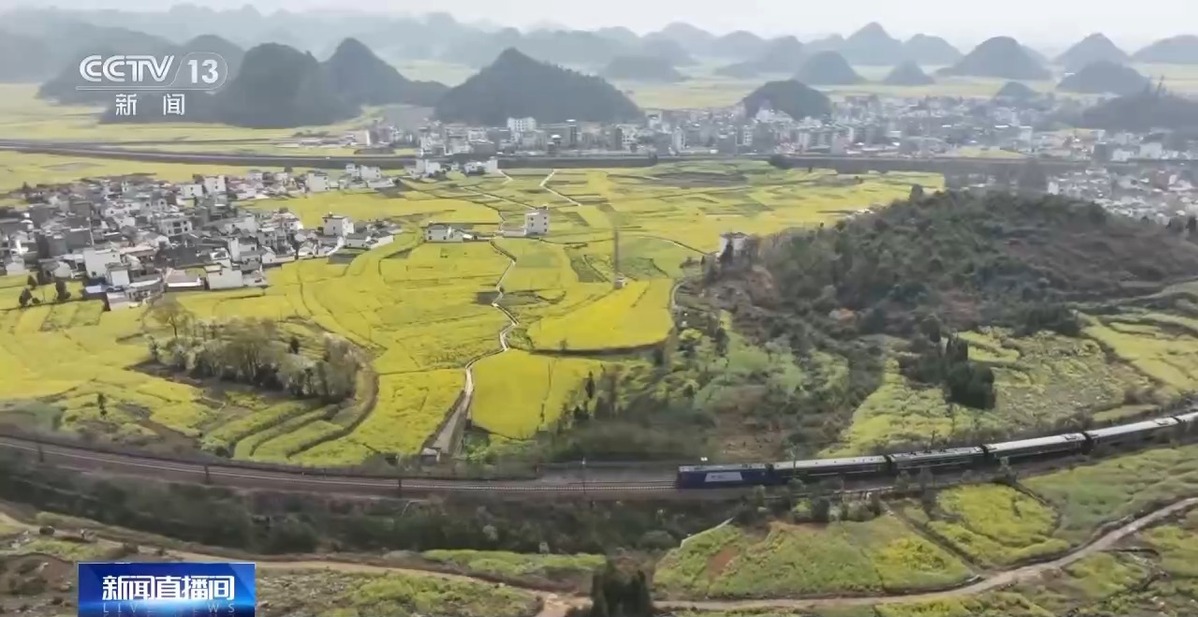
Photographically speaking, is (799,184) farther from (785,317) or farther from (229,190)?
(229,190)

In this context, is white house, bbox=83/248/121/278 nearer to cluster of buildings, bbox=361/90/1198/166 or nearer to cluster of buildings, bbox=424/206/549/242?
cluster of buildings, bbox=424/206/549/242

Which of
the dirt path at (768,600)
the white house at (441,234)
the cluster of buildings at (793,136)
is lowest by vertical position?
the dirt path at (768,600)

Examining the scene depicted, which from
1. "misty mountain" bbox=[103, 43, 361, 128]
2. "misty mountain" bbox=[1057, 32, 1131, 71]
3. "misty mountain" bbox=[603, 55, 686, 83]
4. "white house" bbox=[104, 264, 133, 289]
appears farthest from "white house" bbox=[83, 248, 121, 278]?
"misty mountain" bbox=[1057, 32, 1131, 71]

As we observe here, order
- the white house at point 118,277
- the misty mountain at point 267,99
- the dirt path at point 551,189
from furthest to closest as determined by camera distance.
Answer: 1. the misty mountain at point 267,99
2. the dirt path at point 551,189
3. the white house at point 118,277

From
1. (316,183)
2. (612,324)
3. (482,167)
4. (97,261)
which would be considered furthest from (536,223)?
(97,261)

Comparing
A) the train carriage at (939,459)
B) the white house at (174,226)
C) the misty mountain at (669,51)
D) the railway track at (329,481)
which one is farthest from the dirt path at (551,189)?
the misty mountain at (669,51)

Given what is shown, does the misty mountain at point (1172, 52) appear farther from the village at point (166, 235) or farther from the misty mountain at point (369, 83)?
the village at point (166, 235)
